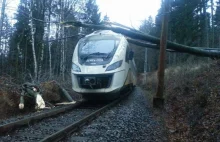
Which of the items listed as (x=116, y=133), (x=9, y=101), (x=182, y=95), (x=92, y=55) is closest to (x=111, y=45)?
(x=92, y=55)

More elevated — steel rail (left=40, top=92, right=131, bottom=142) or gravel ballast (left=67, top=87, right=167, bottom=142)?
steel rail (left=40, top=92, right=131, bottom=142)

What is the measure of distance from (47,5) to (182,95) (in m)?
22.1

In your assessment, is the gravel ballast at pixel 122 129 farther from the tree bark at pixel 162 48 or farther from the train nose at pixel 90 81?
the tree bark at pixel 162 48

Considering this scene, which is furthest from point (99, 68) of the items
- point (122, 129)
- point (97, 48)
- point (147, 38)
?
point (122, 129)

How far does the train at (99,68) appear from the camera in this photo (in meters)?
11.4

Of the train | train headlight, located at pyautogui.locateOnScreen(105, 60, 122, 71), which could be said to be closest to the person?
the train

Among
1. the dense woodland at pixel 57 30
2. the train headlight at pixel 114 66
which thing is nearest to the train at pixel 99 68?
the train headlight at pixel 114 66

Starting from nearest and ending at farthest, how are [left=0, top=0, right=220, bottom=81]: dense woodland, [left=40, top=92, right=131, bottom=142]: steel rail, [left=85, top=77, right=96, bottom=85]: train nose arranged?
[left=40, top=92, right=131, bottom=142]: steel rail → [left=85, top=77, right=96, bottom=85]: train nose → [left=0, top=0, right=220, bottom=81]: dense woodland

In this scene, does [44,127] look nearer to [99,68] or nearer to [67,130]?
[67,130]

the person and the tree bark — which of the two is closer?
the person

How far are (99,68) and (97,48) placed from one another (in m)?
1.26

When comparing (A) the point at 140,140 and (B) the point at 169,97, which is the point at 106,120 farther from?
(B) the point at 169,97

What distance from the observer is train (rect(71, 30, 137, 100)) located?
37.2ft

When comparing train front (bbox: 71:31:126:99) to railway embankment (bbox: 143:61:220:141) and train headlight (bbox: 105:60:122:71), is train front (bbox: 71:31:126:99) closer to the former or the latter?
train headlight (bbox: 105:60:122:71)
